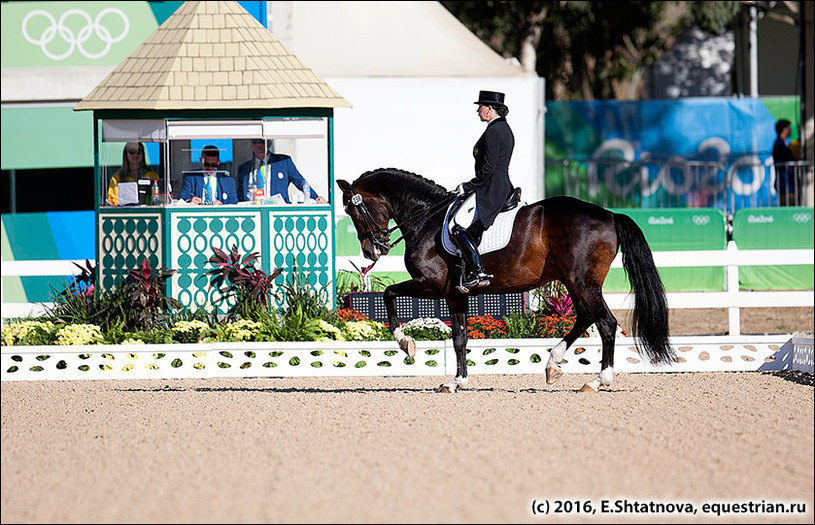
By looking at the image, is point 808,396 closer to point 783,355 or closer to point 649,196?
point 783,355

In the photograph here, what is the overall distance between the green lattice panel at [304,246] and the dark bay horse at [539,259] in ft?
7.97

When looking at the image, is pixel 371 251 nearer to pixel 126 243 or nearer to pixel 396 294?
pixel 396 294

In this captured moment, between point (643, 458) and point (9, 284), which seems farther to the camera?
point (9, 284)

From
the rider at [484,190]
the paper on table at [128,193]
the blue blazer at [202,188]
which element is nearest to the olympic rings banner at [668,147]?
the blue blazer at [202,188]

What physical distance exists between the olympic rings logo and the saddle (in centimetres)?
1034

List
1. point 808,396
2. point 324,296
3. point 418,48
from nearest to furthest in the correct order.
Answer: point 808,396, point 324,296, point 418,48

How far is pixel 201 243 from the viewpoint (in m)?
13.6

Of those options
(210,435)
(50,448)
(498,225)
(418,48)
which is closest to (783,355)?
(498,225)

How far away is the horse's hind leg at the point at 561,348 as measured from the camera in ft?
35.8

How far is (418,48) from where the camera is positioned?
20297 mm

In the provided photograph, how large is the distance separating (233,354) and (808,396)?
5526 mm

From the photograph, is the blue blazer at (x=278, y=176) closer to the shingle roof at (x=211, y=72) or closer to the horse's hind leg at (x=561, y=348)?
the shingle roof at (x=211, y=72)

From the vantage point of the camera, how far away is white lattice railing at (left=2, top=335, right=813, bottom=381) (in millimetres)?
12391

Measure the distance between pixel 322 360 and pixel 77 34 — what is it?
9698 mm
